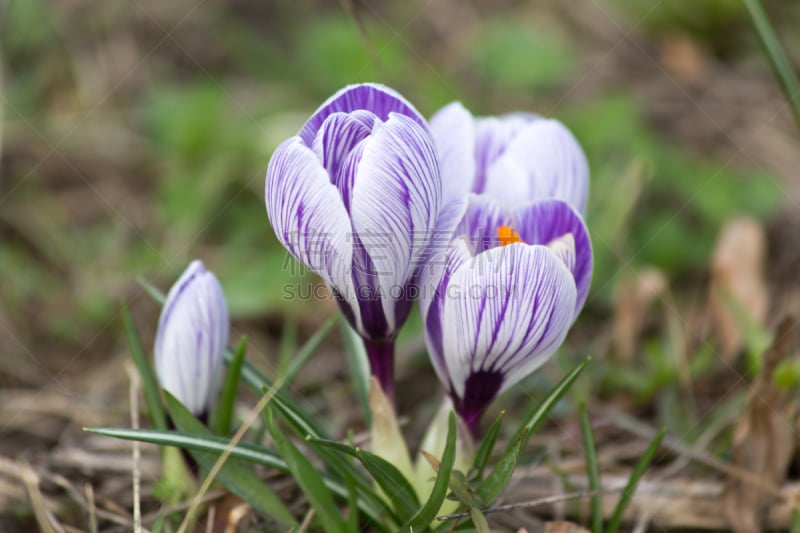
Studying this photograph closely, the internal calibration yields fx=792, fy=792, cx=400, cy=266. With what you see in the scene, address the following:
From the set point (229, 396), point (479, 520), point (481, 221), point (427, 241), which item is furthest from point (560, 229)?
point (229, 396)

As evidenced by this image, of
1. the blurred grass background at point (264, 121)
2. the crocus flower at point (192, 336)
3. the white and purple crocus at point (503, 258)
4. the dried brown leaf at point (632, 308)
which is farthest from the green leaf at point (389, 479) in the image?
the dried brown leaf at point (632, 308)

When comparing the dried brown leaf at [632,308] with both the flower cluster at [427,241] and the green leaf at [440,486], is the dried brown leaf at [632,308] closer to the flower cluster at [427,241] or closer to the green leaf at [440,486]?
the flower cluster at [427,241]

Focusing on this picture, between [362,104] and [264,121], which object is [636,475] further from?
[264,121]

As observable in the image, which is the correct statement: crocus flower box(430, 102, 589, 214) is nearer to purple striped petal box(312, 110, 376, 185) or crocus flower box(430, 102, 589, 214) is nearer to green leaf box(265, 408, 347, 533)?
purple striped petal box(312, 110, 376, 185)

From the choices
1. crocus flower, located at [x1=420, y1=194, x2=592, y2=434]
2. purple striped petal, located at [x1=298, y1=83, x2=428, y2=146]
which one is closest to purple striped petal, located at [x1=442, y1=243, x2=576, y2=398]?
crocus flower, located at [x1=420, y1=194, x2=592, y2=434]

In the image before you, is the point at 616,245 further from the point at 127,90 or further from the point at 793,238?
the point at 127,90

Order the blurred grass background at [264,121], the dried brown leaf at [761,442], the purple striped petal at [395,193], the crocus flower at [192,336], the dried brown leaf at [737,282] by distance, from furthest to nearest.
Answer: the blurred grass background at [264,121] → the dried brown leaf at [737,282] → the dried brown leaf at [761,442] → the crocus flower at [192,336] → the purple striped petal at [395,193]

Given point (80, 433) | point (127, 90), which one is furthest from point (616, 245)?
point (127, 90)
